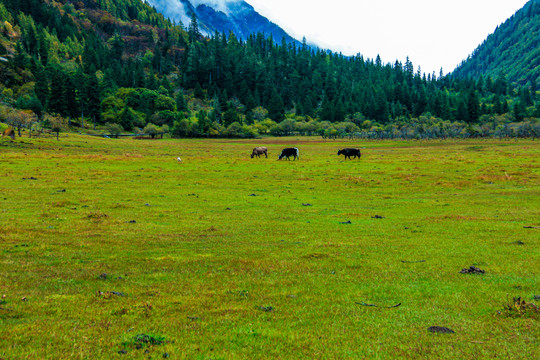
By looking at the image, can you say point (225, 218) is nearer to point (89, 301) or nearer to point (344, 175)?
point (89, 301)

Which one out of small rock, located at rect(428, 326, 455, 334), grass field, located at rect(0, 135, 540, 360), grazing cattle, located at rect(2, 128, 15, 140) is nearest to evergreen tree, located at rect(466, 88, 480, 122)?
grass field, located at rect(0, 135, 540, 360)

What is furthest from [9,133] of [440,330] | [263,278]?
[440,330]

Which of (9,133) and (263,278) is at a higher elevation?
(9,133)

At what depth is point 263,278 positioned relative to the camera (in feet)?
33.1

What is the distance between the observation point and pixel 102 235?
1499 centimetres

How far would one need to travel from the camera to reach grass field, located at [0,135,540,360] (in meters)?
6.28

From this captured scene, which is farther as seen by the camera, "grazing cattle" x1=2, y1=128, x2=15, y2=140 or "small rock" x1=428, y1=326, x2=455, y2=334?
"grazing cattle" x1=2, y1=128, x2=15, y2=140

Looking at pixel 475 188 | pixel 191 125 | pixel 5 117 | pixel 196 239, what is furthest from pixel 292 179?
pixel 191 125

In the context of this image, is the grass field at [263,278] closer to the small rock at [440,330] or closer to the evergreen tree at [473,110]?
the small rock at [440,330]

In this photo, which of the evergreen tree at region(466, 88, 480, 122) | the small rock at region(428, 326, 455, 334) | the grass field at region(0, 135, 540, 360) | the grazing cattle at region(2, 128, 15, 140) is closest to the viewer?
the grass field at region(0, 135, 540, 360)

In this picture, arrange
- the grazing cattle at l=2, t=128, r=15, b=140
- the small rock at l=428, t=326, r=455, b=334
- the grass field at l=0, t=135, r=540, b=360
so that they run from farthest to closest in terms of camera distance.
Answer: the grazing cattle at l=2, t=128, r=15, b=140 < the small rock at l=428, t=326, r=455, b=334 < the grass field at l=0, t=135, r=540, b=360

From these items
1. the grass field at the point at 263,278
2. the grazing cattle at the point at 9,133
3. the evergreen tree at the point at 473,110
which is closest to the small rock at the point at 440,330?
the grass field at the point at 263,278

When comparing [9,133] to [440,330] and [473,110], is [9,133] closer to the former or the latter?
[440,330]

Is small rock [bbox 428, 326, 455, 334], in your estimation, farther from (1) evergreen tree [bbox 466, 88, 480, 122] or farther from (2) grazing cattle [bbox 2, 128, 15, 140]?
(1) evergreen tree [bbox 466, 88, 480, 122]
